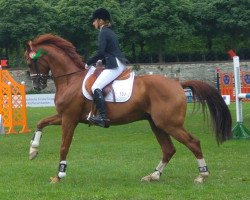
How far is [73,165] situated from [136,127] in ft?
30.5

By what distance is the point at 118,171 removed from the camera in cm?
1087

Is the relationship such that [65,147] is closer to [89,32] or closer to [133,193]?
[133,193]

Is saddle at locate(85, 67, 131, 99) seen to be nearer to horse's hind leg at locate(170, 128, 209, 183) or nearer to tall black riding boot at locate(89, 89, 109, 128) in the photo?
tall black riding boot at locate(89, 89, 109, 128)

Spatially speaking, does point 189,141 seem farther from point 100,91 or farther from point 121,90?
point 100,91

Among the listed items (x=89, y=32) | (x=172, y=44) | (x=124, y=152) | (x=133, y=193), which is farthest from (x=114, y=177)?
(x=172, y=44)

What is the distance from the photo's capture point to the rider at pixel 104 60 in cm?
989

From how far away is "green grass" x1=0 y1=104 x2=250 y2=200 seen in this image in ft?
28.3

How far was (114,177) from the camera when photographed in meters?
10.2

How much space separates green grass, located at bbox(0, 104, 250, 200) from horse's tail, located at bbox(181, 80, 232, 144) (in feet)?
2.42

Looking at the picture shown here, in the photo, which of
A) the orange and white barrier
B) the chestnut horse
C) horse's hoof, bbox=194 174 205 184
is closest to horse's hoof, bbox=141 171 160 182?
the chestnut horse

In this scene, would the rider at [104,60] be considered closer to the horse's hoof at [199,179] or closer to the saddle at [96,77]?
the saddle at [96,77]

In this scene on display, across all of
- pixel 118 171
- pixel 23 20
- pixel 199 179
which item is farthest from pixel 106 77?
pixel 23 20

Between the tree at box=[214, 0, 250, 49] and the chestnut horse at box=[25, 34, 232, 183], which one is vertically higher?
the chestnut horse at box=[25, 34, 232, 183]

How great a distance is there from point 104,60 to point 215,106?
2.00 metres
